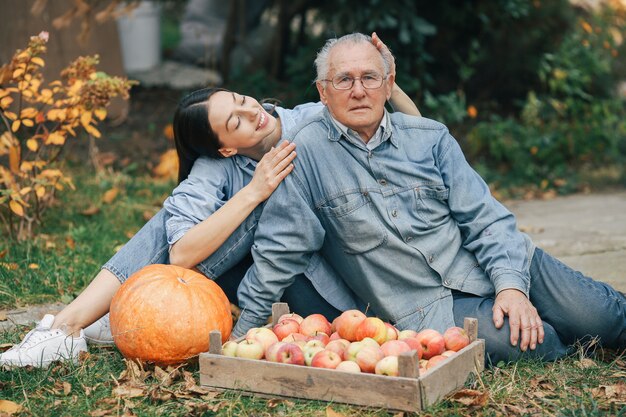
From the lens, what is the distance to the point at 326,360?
317 centimetres

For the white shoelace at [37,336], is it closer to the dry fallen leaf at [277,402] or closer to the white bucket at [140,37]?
the dry fallen leaf at [277,402]

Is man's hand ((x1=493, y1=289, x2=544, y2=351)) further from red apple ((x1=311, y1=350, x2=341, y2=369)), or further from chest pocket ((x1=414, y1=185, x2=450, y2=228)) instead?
red apple ((x1=311, y1=350, x2=341, y2=369))

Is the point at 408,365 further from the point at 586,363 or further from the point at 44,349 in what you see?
the point at 44,349

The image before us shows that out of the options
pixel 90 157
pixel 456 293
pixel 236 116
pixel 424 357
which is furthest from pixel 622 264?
pixel 90 157

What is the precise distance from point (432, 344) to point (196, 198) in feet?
4.19

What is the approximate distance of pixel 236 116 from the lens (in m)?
3.90

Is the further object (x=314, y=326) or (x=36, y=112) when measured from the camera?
(x=36, y=112)

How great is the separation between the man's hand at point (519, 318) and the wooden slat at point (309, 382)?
684 millimetres

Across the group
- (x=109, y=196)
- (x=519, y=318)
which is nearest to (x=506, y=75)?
(x=109, y=196)

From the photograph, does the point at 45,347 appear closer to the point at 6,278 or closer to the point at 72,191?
the point at 6,278

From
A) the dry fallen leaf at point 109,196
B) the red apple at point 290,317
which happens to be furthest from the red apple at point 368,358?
the dry fallen leaf at point 109,196

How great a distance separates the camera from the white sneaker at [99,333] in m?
3.91

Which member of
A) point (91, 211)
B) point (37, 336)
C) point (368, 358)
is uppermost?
point (368, 358)

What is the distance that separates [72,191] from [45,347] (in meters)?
2.95
